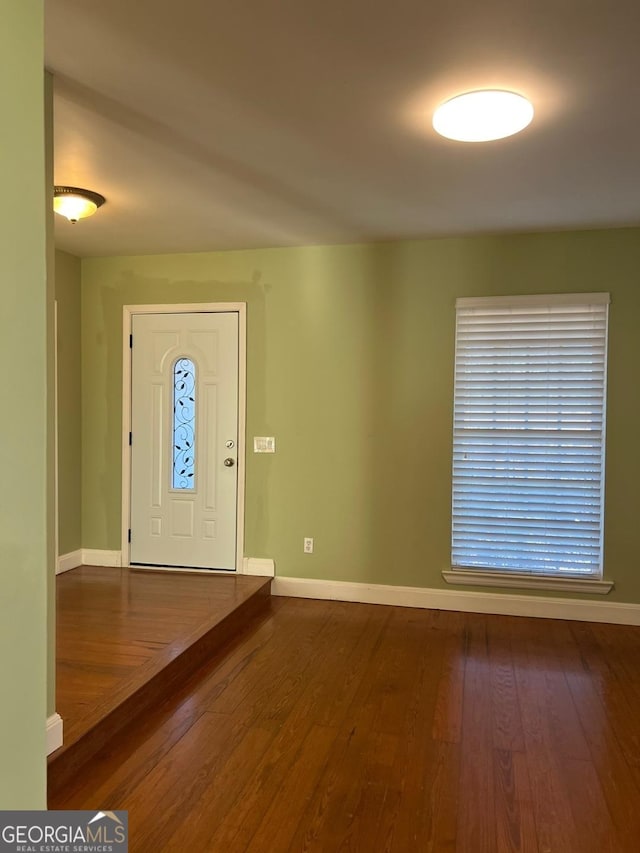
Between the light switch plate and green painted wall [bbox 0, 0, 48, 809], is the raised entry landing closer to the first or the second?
the light switch plate

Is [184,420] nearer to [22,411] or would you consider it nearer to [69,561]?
[69,561]

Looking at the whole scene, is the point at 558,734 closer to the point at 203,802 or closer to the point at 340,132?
the point at 203,802

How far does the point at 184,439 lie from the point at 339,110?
2.86 metres

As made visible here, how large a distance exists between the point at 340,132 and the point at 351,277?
5.85 ft

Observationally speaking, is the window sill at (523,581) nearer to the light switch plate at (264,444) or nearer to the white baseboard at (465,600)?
the white baseboard at (465,600)

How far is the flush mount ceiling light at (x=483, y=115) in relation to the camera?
2.15 meters

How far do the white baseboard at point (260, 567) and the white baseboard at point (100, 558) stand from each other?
42.5 inches

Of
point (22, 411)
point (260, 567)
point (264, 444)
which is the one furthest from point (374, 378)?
point (22, 411)

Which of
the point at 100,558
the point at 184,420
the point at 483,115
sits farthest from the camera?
the point at 100,558

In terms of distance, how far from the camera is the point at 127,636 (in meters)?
3.23

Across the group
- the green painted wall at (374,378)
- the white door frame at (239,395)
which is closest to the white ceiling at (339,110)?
the green painted wall at (374,378)

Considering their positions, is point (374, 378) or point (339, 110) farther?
point (374, 378)

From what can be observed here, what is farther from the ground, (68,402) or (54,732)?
(68,402)

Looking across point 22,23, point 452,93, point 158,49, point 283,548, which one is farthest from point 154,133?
point 283,548
